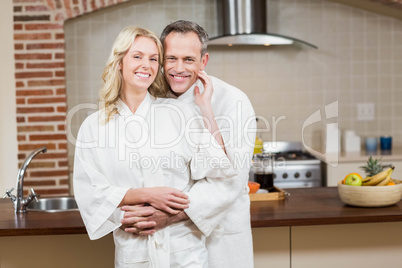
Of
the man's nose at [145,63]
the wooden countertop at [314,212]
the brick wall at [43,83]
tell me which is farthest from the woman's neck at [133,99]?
the brick wall at [43,83]

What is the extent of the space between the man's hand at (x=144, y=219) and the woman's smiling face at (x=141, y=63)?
49cm

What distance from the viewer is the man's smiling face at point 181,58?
2.25m

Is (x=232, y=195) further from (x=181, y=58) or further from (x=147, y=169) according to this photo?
(x=181, y=58)

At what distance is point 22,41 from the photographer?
4512 mm

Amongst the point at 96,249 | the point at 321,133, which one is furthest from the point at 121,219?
the point at 321,133

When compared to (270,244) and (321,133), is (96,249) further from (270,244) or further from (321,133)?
(321,133)

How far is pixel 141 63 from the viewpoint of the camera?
2162 mm

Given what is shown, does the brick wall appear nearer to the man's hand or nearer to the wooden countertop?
the wooden countertop

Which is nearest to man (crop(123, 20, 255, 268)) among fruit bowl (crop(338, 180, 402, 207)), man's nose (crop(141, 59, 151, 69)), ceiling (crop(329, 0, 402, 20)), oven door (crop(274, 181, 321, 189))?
man's nose (crop(141, 59, 151, 69))

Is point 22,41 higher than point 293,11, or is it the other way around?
point 293,11

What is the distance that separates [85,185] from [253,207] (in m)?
1.00

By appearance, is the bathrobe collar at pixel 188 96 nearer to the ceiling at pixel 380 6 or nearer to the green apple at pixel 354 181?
the green apple at pixel 354 181

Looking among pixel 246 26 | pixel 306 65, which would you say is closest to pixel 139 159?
pixel 246 26

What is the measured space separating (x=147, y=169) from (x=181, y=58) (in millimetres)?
482
